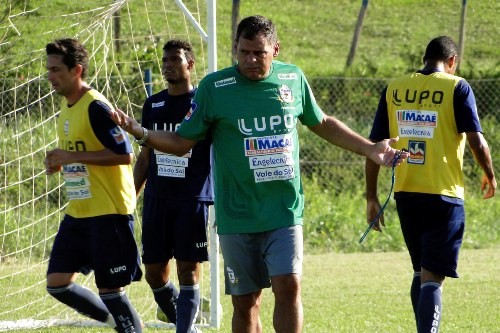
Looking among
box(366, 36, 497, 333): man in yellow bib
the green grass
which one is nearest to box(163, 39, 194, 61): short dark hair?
box(366, 36, 497, 333): man in yellow bib

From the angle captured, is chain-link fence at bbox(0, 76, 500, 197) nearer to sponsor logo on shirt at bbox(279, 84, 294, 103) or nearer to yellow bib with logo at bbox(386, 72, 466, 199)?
yellow bib with logo at bbox(386, 72, 466, 199)

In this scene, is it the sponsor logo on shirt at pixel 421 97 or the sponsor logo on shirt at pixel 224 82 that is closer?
the sponsor logo on shirt at pixel 224 82

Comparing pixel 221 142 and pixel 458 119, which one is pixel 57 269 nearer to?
pixel 221 142

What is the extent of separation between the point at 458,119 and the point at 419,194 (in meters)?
0.54

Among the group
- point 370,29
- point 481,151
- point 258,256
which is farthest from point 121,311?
point 370,29

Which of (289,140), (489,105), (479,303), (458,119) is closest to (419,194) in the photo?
(458,119)

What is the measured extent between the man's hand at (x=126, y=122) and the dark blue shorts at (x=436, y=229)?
2.15m

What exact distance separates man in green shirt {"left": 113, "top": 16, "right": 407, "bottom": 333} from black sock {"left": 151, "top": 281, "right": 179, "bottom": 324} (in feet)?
5.88

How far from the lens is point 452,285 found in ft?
35.9

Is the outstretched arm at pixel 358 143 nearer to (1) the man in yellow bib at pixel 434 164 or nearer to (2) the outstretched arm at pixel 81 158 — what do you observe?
(1) the man in yellow bib at pixel 434 164

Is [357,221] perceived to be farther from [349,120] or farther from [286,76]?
[286,76]

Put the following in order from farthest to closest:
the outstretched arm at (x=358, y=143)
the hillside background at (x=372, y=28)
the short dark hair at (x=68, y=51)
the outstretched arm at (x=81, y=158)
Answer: the hillside background at (x=372, y=28) → the short dark hair at (x=68, y=51) → the outstretched arm at (x=81, y=158) → the outstretched arm at (x=358, y=143)

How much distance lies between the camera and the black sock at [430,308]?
261 inches

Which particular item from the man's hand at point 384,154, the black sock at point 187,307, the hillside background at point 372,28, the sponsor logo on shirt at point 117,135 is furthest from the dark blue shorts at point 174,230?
the hillside background at point 372,28
